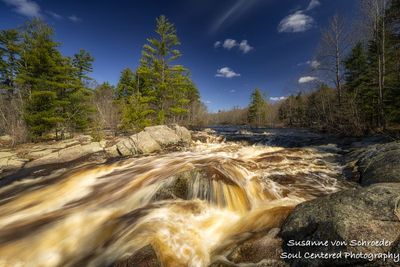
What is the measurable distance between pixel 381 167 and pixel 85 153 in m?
14.0

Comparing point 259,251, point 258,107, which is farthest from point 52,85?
point 258,107

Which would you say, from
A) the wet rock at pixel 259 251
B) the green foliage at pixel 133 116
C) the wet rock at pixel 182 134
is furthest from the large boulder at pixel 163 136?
the wet rock at pixel 259 251

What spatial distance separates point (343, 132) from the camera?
1588cm

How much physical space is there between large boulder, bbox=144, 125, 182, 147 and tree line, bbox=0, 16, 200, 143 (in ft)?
9.19

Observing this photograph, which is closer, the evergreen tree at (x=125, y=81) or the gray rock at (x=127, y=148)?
Answer: the gray rock at (x=127, y=148)

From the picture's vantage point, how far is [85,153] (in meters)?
12.7

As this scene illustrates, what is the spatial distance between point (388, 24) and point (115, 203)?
21.7 meters

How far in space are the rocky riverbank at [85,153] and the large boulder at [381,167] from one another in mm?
9542

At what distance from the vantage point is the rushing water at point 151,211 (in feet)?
12.3

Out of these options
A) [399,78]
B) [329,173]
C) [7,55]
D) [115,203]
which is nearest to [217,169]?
[115,203]

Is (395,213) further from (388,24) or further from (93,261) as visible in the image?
(388,24)

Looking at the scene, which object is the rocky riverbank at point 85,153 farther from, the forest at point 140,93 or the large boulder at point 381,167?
the large boulder at point 381,167

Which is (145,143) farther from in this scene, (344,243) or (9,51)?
(9,51)

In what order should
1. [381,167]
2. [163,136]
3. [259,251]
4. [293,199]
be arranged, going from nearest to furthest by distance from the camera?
[259,251] → [293,199] → [381,167] → [163,136]
